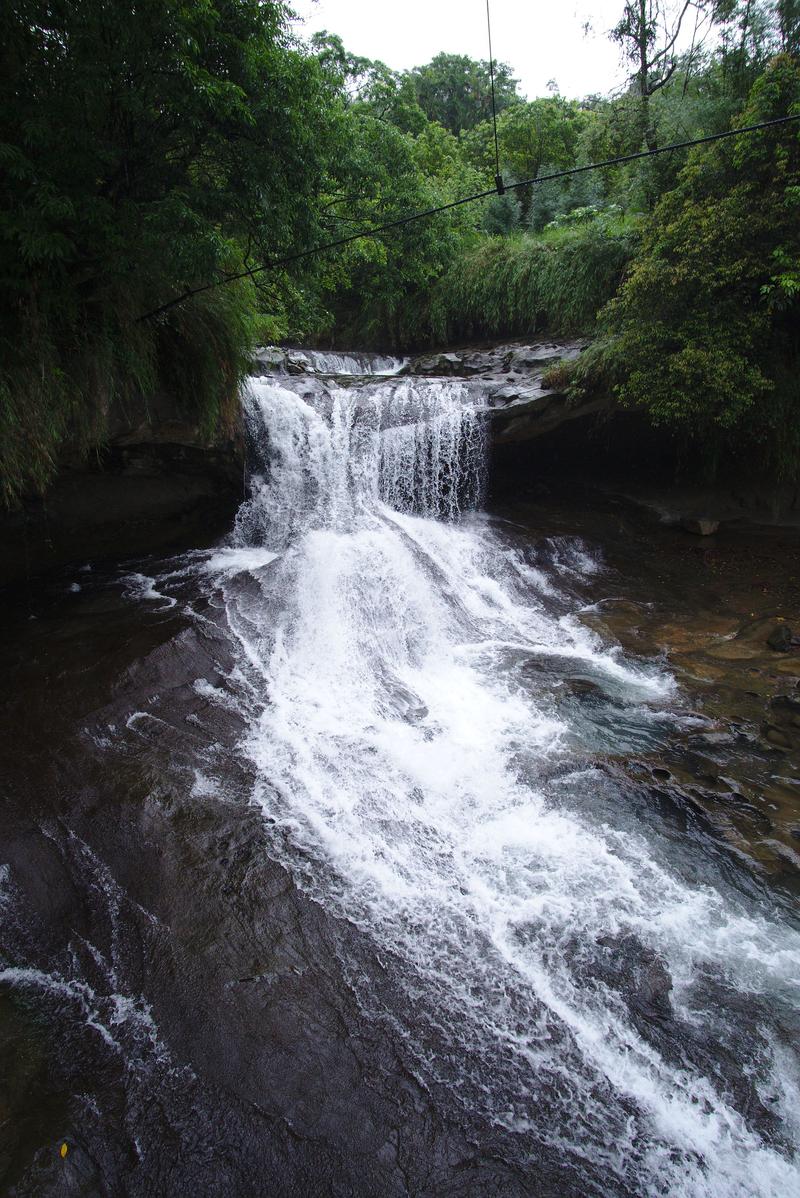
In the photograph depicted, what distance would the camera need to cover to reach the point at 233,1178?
2.34 meters

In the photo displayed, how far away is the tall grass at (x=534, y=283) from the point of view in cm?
1055

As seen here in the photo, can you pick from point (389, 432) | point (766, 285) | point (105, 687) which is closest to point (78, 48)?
point (105, 687)

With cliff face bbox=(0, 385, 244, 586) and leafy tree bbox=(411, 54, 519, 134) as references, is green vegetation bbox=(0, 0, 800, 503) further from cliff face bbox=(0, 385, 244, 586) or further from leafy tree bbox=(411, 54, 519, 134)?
leafy tree bbox=(411, 54, 519, 134)

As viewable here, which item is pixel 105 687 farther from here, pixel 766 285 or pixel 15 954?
pixel 766 285

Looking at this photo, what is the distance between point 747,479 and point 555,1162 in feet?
31.5

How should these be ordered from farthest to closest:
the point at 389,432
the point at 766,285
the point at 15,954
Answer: the point at 389,432 < the point at 766,285 < the point at 15,954

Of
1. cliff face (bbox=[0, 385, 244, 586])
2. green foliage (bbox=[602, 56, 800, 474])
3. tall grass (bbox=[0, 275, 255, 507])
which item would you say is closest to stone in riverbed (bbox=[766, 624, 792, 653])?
green foliage (bbox=[602, 56, 800, 474])

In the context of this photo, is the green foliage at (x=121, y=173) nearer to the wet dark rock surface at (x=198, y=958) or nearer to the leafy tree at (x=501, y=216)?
the wet dark rock surface at (x=198, y=958)

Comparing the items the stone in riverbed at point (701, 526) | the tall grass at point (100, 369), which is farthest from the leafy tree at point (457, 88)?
the tall grass at point (100, 369)

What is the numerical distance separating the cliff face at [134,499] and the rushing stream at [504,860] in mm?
552

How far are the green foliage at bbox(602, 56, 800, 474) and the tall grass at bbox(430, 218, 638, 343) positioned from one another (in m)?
2.11

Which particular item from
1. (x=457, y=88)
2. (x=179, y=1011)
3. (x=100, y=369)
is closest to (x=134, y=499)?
(x=100, y=369)

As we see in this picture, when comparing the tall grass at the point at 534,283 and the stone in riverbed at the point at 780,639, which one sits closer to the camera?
the stone in riverbed at the point at 780,639

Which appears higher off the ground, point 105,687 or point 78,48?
point 78,48
